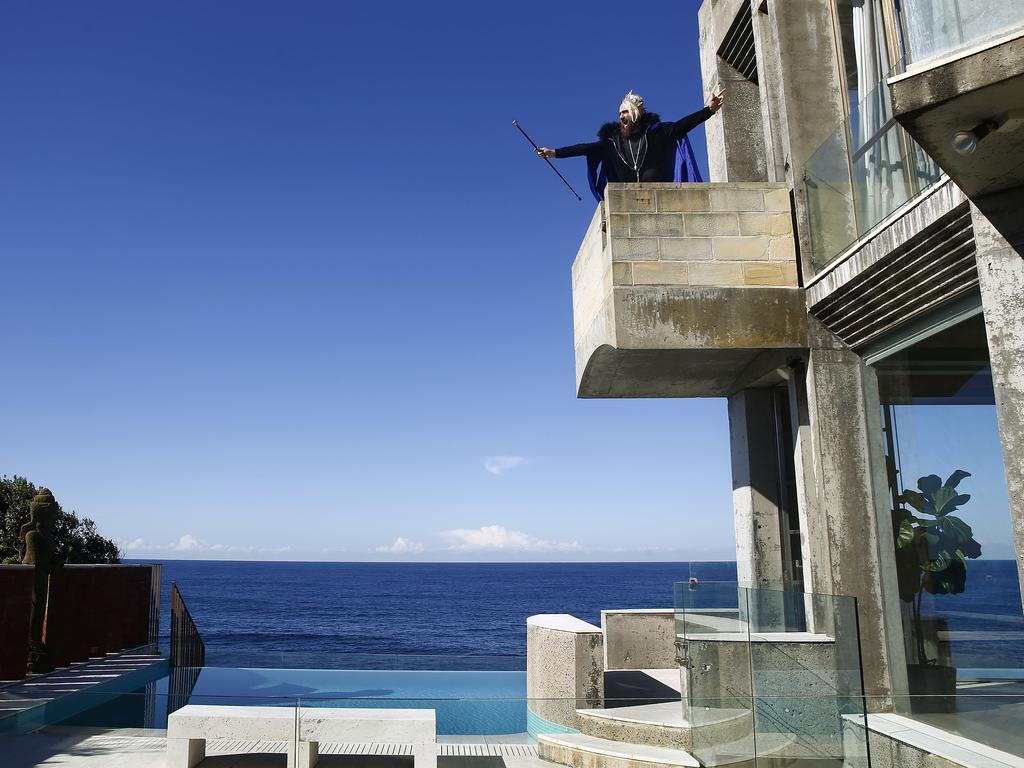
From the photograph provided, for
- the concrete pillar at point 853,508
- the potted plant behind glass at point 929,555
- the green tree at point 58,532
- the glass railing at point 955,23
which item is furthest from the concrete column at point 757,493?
the green tree at point 58,532

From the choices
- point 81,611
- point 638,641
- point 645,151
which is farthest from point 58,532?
point 645,151

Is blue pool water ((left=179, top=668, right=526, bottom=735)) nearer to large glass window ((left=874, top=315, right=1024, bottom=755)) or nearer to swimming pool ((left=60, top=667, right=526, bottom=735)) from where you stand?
swimming pool ((left=60, top=667, right=526, bottom=735))

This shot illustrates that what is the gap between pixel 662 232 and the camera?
8.74 meters

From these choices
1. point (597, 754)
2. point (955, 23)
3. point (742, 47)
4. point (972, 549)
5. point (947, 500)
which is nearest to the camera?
point (955, 23)

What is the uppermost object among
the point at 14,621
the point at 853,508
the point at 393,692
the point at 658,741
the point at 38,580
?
the point at 853,508

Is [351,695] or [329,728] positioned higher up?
[351,695]

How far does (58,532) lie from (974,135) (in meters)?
29.6

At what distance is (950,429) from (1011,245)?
2278 mm

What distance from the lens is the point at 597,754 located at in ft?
27.9

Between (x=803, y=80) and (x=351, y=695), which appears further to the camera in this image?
(x=803, y=80)

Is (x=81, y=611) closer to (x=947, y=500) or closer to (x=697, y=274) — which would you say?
(x=697, y=274)

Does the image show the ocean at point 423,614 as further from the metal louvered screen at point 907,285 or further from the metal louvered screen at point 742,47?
the metal louvered screen at point 742,47

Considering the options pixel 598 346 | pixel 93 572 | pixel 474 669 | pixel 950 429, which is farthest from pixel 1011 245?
pixel 93 572

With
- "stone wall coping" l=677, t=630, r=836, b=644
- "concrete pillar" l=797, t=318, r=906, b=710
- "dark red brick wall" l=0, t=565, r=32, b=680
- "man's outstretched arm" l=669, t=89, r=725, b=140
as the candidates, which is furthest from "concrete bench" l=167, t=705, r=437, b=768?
"dark red brick wall" l=0, t=565, r=32, b=680
